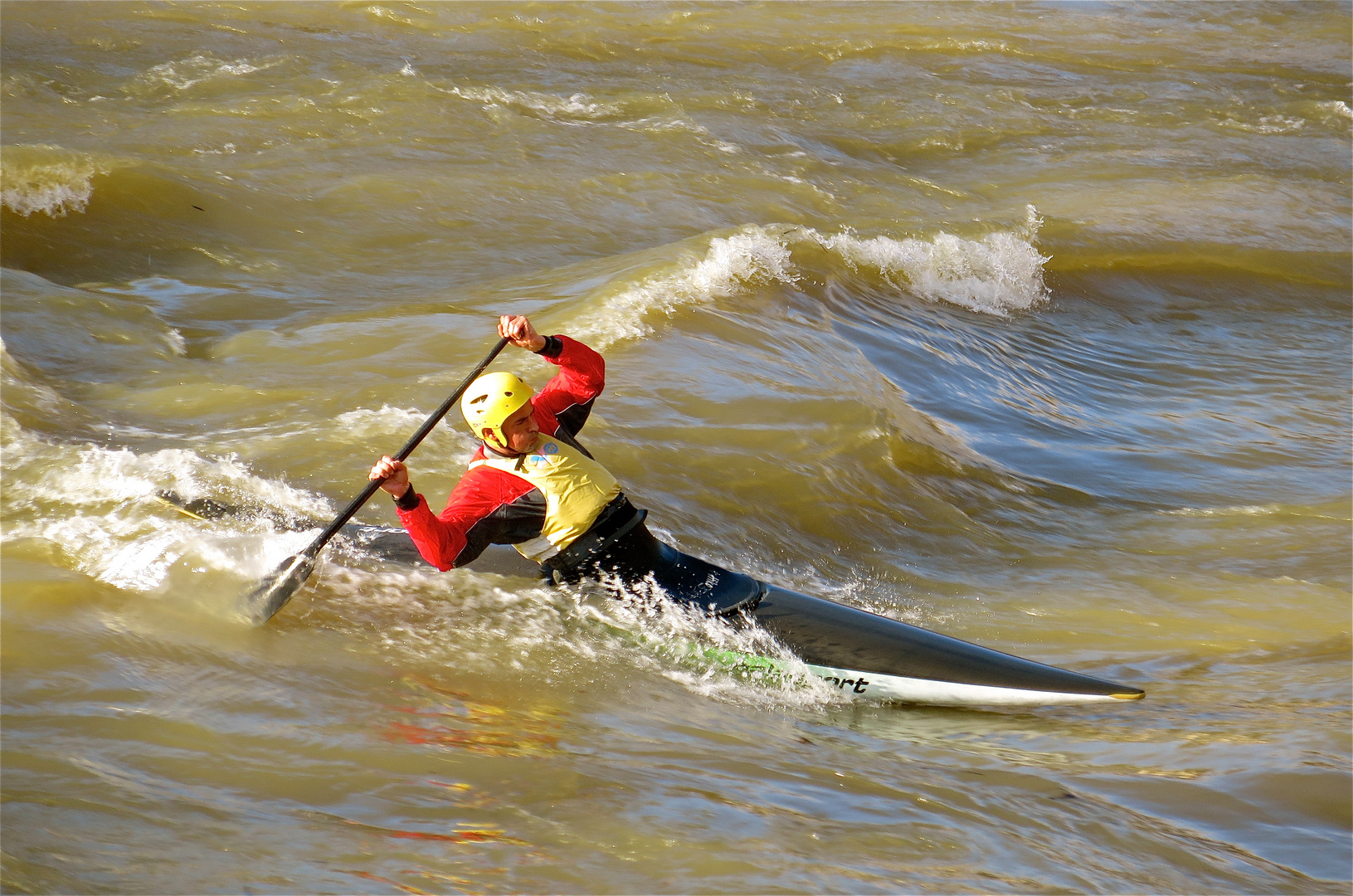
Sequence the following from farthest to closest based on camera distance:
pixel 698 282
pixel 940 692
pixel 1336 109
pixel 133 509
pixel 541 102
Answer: pixel 1336 109 → pixel 541 102 → pixel 698 282 → pixel 133 509 → pixel 940 692

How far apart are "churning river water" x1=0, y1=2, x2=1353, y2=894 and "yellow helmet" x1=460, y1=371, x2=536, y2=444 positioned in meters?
0.84

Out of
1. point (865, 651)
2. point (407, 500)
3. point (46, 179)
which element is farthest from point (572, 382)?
point (46, 179)

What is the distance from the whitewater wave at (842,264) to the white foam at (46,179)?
4.79 meters

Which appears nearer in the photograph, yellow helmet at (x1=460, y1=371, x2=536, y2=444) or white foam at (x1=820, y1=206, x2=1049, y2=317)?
yellow helmet at (x1=460, y1=371, x2=536, y2=444)

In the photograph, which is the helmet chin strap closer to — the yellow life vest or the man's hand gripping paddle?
the yellow life vest

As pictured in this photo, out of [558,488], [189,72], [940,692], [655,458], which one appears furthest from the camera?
[189,72]

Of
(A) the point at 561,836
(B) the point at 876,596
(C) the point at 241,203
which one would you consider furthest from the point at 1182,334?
(A) the point at 561,836

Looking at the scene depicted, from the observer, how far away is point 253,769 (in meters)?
3.25

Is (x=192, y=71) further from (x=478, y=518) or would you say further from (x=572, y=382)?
(x=478, y=518)

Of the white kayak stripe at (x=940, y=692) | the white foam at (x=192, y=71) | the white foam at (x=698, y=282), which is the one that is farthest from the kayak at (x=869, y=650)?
the white foam at (x=192, y=71)

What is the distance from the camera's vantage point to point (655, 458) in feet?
20.9

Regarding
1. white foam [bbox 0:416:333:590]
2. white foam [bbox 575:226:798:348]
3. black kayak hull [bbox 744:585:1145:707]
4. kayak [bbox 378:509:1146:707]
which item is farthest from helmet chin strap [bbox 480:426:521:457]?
A: white foam [bbox 575:226:798:348]

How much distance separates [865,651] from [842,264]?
5802 mm

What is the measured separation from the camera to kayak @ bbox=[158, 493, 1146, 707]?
14.7 ft
